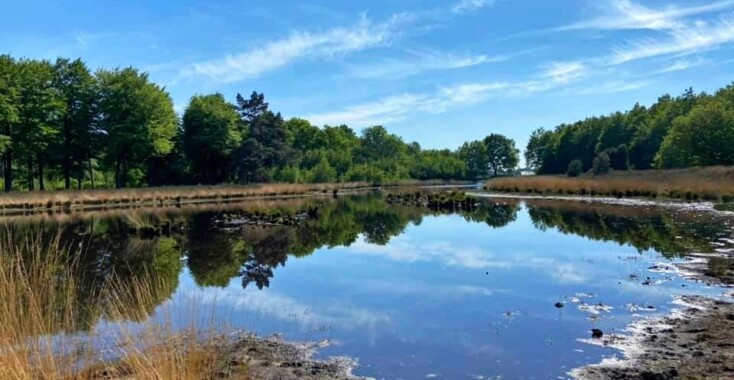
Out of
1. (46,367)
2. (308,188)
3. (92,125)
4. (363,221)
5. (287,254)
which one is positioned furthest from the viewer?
(308,188)

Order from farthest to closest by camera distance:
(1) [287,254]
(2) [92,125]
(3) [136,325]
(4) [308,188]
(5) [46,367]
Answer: (4) [308,188] → (2) [92,125] → (1) [287,254] → (3) [136,325] → (5) [46,367]

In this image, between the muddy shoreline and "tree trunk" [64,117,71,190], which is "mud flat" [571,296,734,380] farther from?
"tree trunk" [64,117,71,190]

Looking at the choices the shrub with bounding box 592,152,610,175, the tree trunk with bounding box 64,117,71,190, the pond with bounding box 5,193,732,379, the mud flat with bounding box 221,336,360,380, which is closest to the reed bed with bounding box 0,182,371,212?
the tree trunk with bounding box 64,117,71,190

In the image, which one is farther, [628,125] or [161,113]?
[628,125]

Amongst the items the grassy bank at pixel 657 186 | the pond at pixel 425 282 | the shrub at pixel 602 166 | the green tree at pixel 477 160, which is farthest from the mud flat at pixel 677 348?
the green tree at pixel 477 160

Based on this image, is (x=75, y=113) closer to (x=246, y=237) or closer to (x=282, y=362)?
(x=246, y=237)

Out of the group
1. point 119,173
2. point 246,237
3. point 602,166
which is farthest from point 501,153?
point 246,237

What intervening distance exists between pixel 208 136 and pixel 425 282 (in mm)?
56917

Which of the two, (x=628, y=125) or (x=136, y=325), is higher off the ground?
(x=628, y=125)

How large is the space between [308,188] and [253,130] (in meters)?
11.6

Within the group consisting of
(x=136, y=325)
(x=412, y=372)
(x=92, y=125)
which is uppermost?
(x=92, y=125)

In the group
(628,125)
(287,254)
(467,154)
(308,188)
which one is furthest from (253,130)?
(467,154)

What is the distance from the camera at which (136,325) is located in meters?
6.99

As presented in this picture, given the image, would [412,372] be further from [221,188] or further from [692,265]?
[221,188]
